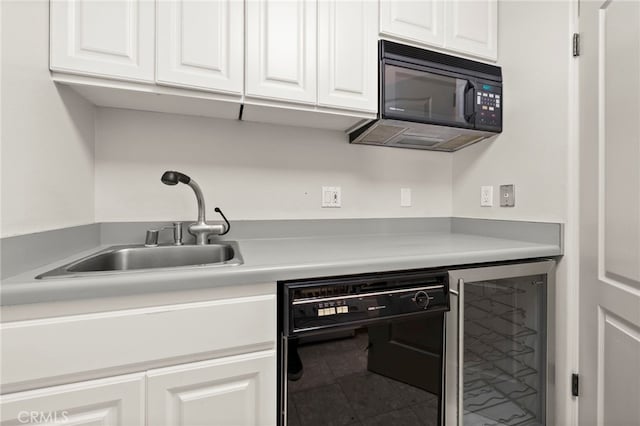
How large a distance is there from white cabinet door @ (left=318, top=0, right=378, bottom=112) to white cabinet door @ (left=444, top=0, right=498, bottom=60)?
0.44 meters

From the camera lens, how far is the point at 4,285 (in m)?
0.65

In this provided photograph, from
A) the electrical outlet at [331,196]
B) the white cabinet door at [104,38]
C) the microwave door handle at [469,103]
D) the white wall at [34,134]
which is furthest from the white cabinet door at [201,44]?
the microwave door handle at [469,103]

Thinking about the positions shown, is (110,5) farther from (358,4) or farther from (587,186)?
(587,186)

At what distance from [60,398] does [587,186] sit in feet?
6.14

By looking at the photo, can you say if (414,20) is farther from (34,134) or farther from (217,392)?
(217,392)

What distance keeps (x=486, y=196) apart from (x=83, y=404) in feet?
6.12

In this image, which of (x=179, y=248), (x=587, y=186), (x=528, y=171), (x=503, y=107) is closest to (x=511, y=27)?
(x=503, y=107)

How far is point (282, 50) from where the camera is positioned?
1.19 meters

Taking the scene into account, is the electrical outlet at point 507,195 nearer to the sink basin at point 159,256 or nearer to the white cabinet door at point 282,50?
the white cabinet door at point 282,50

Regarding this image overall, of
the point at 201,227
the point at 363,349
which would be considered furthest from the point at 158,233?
the point at 363,349

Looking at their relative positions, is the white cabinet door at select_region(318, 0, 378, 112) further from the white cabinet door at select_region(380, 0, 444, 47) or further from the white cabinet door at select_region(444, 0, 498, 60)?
the white cabinet door at select_region(444, 0, 498, 60)

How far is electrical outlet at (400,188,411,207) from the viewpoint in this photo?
180cm

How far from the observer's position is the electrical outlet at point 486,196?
1.59 metres

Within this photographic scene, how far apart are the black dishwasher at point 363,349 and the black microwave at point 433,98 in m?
0.77
